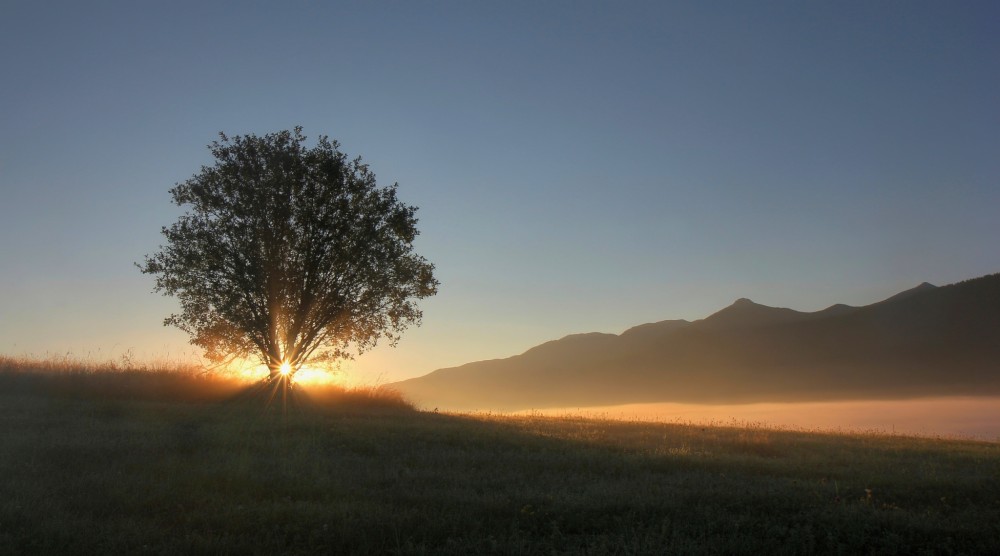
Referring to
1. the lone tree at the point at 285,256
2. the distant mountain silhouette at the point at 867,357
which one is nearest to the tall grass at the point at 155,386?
the lone tree at the point at 285,256

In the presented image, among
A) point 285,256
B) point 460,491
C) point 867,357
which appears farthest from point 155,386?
point 867,357

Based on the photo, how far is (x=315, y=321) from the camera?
29.0 m

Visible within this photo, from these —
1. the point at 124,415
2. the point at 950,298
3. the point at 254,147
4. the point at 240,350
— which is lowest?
the point at 124,415

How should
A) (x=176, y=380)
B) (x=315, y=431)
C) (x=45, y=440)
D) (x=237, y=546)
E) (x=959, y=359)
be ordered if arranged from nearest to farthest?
(x=237, y=546)
(x=45, y=440)
(x=315, y=431)
(x=176, y=380)
(x=959, y=359)

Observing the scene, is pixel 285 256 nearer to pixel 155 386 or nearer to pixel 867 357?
pixel 155 386

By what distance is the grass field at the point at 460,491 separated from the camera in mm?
9516

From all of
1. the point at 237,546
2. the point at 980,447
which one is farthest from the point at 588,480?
the point at 980,447

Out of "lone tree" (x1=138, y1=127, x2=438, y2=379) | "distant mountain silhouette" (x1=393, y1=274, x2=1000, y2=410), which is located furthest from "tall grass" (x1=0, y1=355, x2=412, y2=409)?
"distant mountain silhouette" (x1=393, y1=274, x2=1000, y2=410)

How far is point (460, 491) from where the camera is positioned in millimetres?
11852

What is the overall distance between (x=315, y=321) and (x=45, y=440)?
1395 cm

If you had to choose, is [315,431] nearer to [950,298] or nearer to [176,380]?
[176,380]

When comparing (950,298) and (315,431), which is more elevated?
(950,298)

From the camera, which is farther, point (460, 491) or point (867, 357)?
point (867, 357)

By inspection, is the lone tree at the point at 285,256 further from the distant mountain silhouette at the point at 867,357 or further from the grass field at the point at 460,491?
the distant mountain silhouette at the point at 867,357
